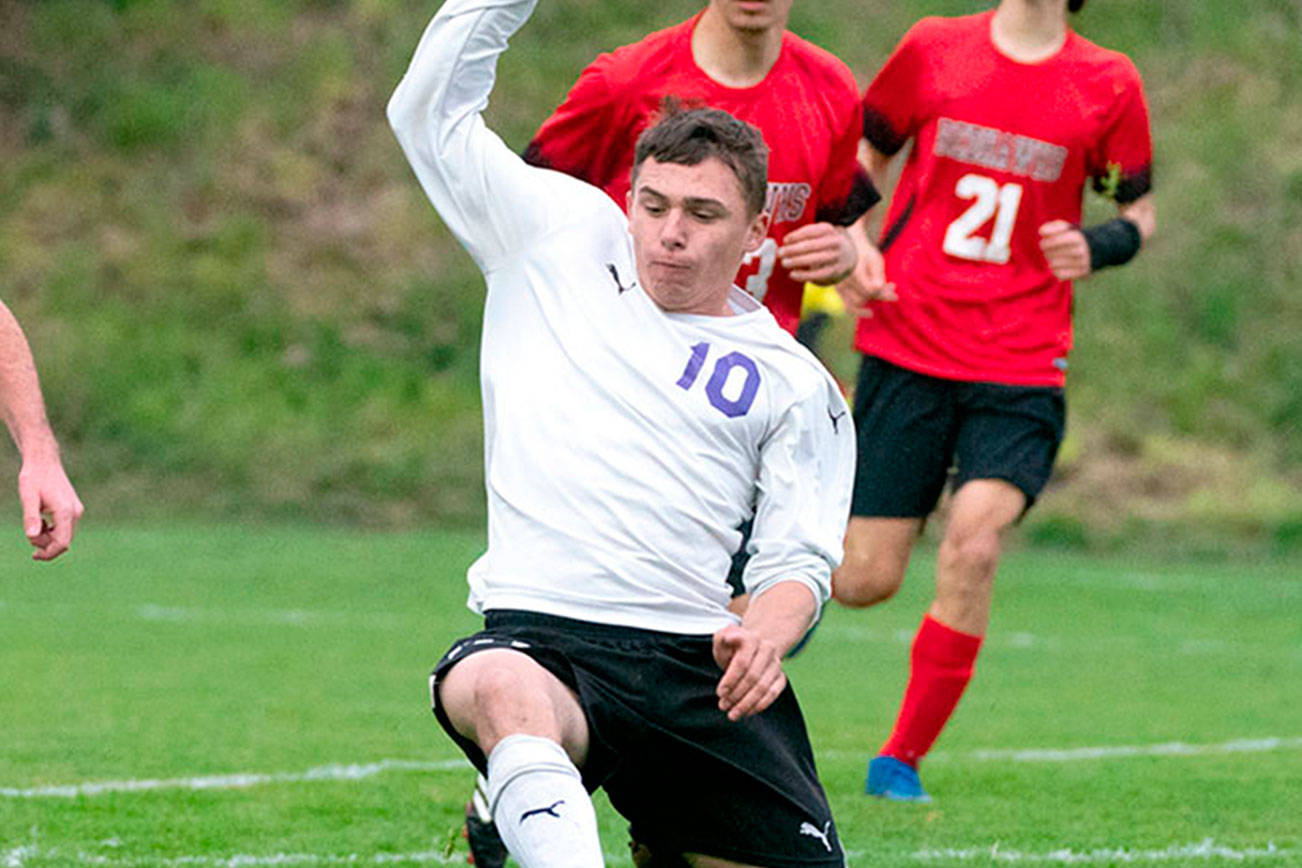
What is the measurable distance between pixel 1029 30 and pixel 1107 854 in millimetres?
2513

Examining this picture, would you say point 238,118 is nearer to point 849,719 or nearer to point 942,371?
point 849,719

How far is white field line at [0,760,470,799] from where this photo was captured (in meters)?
5.64

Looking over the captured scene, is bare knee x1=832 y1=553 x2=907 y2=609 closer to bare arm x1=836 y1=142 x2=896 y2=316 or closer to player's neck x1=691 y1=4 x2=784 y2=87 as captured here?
bare arm x1=836 y1=142 x2=896 y2=316

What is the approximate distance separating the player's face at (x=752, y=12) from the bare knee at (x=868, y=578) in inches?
70.6

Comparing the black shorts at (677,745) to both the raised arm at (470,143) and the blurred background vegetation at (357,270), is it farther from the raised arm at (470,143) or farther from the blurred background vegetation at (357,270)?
the blurred background vegetation at (357,270)

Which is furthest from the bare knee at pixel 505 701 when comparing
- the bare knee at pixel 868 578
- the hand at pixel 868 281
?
the bare knee at pixel 868 578

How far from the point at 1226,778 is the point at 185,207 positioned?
13.8 meters

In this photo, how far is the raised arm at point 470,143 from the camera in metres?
3.90

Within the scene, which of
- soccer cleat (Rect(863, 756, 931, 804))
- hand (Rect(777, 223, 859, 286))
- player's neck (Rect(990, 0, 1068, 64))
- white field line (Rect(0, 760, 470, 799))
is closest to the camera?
hand (Rect(777, 223, 859, 286))

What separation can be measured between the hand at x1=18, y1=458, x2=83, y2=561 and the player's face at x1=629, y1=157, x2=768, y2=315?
108cm

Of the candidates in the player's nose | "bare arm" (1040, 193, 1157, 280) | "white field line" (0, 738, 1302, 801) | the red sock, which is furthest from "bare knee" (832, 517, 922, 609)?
the player's nose

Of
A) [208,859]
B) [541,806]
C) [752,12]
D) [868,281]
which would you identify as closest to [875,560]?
[868,281]

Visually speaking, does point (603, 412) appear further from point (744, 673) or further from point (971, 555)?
point (971, 555)

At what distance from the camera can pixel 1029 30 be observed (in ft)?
20.8
